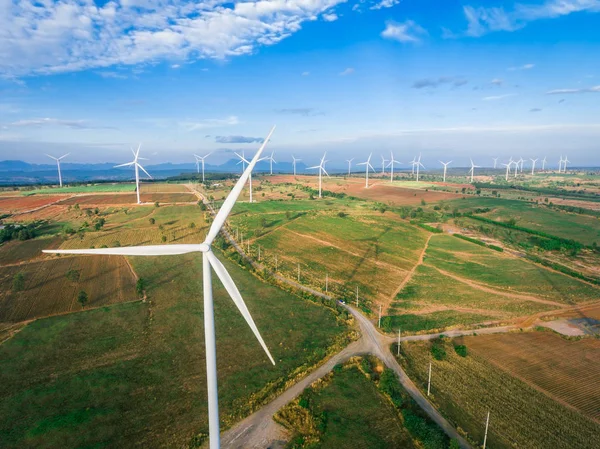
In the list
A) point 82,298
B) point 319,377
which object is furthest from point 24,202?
point 319,377

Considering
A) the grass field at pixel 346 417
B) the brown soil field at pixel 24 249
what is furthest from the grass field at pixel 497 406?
the brown soil field at pixel 24 249

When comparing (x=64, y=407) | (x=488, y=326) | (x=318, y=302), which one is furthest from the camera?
(x=318, y=302)

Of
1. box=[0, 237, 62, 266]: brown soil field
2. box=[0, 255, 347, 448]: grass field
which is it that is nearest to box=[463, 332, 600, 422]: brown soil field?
box=[0, 255, 347, 448]: grass field

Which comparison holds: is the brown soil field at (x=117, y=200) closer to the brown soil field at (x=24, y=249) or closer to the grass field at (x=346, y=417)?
the brown soil field at (x=24, y=249)

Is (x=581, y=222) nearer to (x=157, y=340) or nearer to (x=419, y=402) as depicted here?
(x=419, y=402)

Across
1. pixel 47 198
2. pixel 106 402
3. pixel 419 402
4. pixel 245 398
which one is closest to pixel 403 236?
pixel 419 402

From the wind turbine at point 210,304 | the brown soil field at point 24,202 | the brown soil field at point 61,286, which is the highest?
the wind turbine at point 210,304

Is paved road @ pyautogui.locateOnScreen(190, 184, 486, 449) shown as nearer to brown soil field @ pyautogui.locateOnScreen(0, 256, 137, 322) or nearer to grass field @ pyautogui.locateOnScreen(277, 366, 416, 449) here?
grass field @ pyautogui.locateOnScreen(277, 366, 416, 449)
